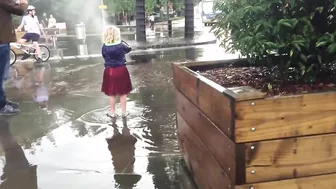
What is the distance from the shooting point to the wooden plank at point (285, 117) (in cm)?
247

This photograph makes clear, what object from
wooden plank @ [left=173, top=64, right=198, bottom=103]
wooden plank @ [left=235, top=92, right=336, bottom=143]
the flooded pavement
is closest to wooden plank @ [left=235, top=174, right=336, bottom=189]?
wooden plank @ [left=235, top=92, right=336, bottom=143]

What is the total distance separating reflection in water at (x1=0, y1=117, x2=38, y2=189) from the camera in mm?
→ 4074

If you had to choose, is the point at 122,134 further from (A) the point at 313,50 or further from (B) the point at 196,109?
(A) the point at 313,50

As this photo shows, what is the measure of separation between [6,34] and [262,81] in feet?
15.4

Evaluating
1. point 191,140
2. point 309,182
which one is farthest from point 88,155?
point 309,182

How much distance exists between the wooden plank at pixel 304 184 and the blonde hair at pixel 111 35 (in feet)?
13.7

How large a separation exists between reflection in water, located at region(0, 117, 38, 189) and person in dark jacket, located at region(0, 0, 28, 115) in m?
1.34

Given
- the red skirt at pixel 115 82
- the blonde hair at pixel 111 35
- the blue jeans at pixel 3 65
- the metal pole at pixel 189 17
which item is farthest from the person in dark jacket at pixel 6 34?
the metal pole at pixel 189 17

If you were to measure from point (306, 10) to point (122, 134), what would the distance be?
3276 mm

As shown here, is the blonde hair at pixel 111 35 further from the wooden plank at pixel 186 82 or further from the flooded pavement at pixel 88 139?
the wooden plank at pixel 186 82

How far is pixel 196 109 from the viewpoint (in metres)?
3.41

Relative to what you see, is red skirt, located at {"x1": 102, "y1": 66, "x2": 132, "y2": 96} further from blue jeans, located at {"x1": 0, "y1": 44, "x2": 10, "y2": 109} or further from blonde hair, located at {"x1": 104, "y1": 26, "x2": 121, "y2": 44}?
blue jeans, located at {"x1": 0, "y1": 44, "x2": 10, "y2": 109}

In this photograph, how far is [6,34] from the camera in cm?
648

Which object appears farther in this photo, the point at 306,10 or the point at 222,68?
the point at 222,68
